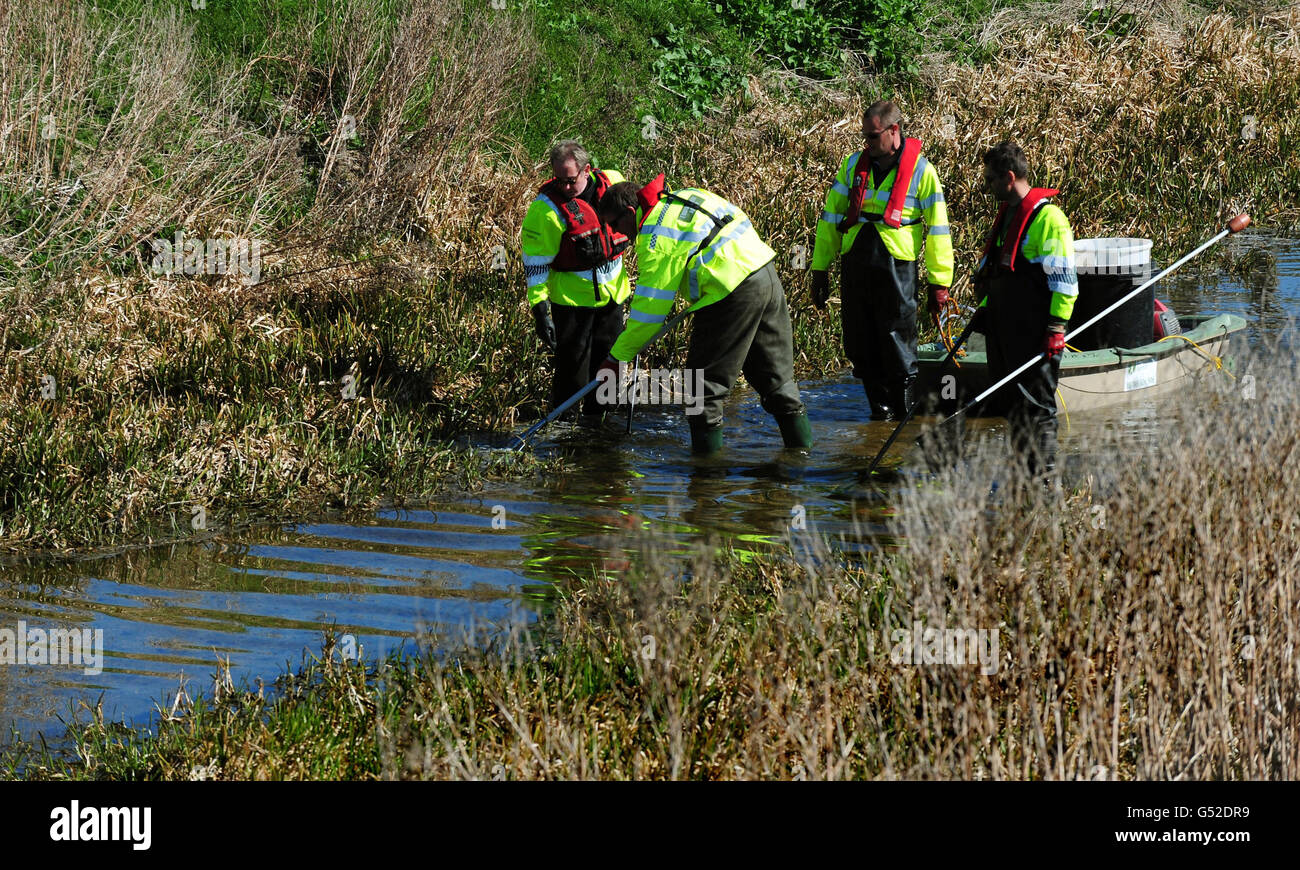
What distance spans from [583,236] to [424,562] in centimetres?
246

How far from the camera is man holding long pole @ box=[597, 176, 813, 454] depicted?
23.1 feet

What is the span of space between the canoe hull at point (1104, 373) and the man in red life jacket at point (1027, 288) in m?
0.71

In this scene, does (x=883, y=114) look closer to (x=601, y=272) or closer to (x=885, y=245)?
(x=885, y=245)

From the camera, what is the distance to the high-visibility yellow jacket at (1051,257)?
286 inches

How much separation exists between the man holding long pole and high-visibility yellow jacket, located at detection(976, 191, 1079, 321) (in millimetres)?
1364

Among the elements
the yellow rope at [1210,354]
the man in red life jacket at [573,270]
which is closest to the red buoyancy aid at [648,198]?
the man in red life jacket at [573,270]

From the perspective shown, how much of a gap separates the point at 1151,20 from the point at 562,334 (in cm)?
Result: 1261

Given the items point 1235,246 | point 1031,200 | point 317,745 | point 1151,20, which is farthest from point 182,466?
Answer: point 1151,20

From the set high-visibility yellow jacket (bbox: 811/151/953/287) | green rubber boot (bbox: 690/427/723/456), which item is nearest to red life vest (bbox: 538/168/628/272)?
green rubber boot (bbox: 690/427/723/456)

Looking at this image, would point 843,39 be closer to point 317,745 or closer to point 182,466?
point 182,466

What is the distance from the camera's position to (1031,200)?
7355 mm

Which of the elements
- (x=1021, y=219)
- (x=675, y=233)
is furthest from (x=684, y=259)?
(x=1021, y=219)

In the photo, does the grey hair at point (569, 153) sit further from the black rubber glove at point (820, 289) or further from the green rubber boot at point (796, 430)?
the green rubber boot at point (796, 430)

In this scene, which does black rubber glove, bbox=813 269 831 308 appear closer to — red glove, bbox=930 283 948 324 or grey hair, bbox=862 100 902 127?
red glove, bbox=930 283 948 324
